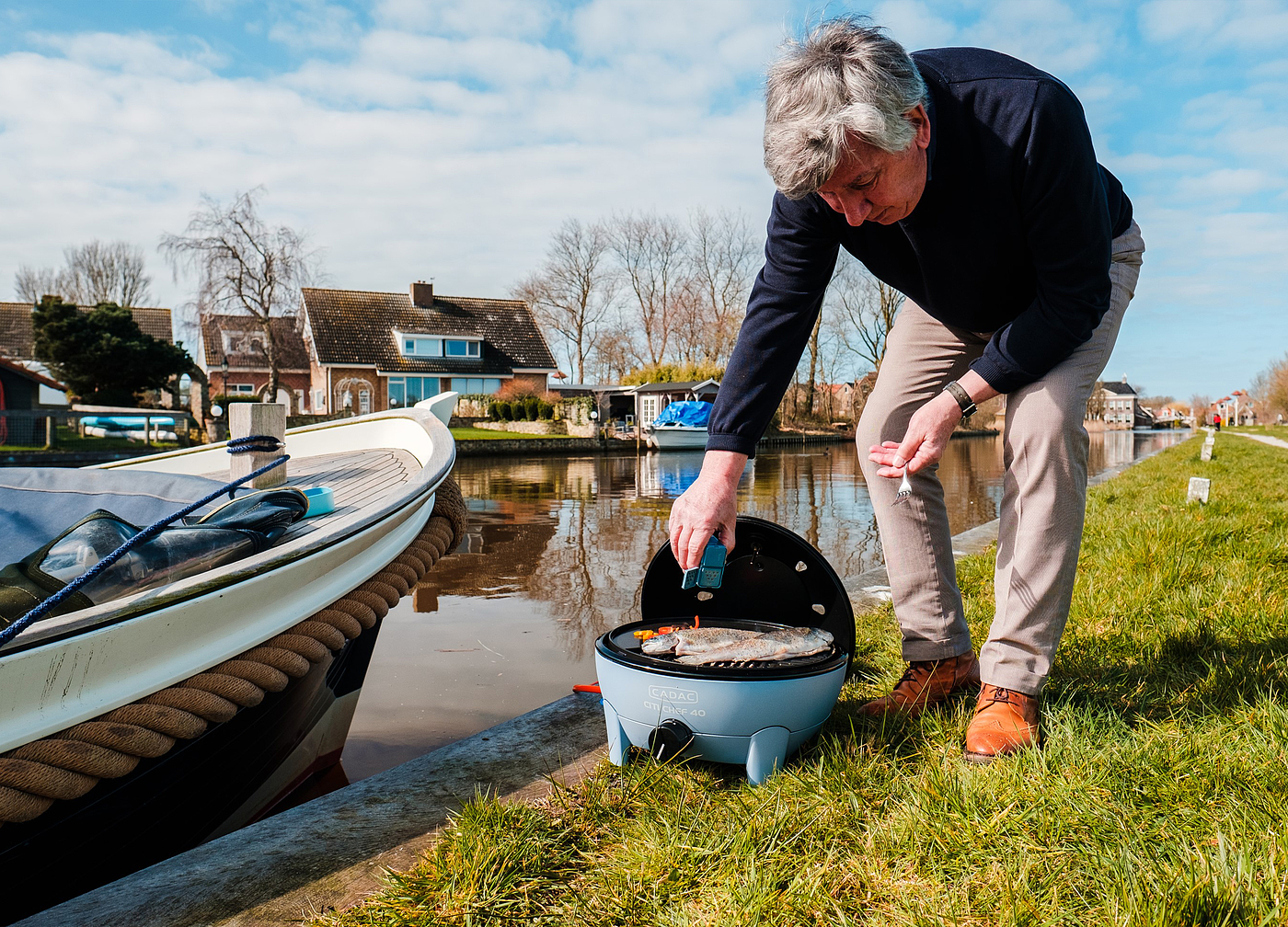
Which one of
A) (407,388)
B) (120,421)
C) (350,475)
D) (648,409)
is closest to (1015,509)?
(350,475)

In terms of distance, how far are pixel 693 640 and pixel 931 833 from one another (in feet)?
2.23

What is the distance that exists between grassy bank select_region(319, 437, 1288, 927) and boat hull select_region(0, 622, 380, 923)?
76 centimetres

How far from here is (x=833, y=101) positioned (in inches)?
65.6

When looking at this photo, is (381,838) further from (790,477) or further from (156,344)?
(156,344)

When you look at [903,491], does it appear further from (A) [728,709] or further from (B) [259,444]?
(B) [259,444]

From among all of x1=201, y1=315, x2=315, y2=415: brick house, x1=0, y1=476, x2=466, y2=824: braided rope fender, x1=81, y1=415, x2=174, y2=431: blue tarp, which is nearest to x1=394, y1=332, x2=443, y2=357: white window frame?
x1=201, y1=315, x2=315, y2=415: brick house

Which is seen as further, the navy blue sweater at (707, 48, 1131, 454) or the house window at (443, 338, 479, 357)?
the house window at (443, 338, 479, 357)

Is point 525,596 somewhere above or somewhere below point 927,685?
below

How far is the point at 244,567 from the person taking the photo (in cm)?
202

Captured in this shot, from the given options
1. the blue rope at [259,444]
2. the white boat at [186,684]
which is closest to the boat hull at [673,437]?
the blue rope at [259,444]

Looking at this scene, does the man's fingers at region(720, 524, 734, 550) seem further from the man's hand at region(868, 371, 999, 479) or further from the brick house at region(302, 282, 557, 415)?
the brick house at region(302, 282, 557, 415)

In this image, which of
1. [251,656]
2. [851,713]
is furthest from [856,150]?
[251,656]

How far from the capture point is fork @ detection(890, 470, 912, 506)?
208cm

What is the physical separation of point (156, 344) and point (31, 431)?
27.9ft
